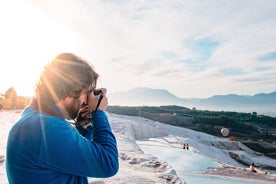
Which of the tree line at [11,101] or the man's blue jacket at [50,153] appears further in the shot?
the tree line at [11,101]

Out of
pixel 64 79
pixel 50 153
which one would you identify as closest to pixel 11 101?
pixel 64 79

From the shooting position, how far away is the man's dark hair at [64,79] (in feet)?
6.36

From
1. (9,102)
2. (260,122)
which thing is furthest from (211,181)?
(260,122)

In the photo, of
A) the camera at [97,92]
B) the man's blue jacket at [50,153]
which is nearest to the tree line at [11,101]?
the camera at [97,92]

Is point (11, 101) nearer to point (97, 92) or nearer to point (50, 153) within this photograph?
point (97, 92)

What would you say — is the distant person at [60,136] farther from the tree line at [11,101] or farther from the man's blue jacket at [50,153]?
the tree line at [11,101]

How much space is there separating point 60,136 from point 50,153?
0.32 feet

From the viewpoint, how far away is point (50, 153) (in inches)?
70.4

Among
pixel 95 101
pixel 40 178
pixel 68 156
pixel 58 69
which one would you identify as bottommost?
pixel 40 178

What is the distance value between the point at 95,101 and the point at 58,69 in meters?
0.30

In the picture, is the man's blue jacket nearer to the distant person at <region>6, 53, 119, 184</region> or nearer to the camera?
the distant person at <region>6, 53, 119, 184</region>

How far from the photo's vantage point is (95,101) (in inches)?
84.4

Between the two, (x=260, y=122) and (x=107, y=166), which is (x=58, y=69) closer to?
(x=107, y=166)

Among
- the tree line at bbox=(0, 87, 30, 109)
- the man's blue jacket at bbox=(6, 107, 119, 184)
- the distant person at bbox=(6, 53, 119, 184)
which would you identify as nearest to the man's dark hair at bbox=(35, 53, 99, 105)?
the distant person at bbox=(6, 53, 119, 184)
